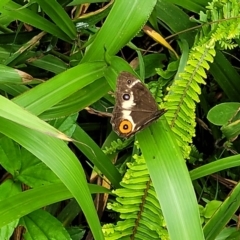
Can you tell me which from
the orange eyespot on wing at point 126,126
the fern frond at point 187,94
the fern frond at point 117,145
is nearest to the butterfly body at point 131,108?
the orange eyespot on wing at point 126,126

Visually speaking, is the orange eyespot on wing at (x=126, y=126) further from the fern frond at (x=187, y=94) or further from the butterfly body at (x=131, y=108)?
the fern frond at (x=187, y=94)

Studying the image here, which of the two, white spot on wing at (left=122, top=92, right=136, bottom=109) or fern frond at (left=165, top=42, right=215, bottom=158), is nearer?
white spot on wing at (left=122, top=92, right=136, bottom=109)

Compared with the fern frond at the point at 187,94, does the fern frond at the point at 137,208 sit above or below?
below

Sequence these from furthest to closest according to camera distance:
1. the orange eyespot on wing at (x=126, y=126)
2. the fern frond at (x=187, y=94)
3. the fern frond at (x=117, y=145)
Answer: the fern frond at (x=117, y=145) → the fern frond at (x=187, y=94) → the orange eyespot on wing at (x=126, y=126)

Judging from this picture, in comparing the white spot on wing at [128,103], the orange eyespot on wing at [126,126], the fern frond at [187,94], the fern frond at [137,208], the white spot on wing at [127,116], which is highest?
the fern frond at [187,94]

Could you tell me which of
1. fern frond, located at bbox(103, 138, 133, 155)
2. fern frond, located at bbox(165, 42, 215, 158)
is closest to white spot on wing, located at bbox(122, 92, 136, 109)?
fern frond, located at bbox(165, 42, 215, 158)

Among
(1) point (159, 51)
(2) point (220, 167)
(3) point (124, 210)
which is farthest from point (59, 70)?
(2) point (220, 167)

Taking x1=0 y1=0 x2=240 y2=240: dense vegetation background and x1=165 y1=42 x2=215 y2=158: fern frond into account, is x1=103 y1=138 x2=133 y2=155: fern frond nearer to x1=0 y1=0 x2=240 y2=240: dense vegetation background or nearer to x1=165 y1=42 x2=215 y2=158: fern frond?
x1=0 y1=0 x2=240 y2=240: dense vegetation background

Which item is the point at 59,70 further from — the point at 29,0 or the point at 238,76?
the point at 238,76
